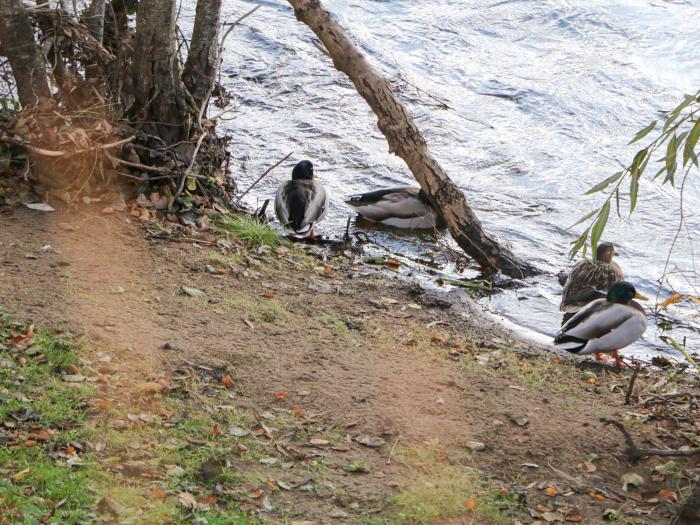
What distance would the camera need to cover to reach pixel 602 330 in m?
7.44

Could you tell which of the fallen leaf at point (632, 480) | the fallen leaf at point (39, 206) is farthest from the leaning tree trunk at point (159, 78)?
the fallen leaf at point (632, 480)

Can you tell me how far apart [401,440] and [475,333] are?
2353mm

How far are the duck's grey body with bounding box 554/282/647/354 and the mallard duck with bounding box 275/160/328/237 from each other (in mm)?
2869

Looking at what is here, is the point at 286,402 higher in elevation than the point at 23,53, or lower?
lower

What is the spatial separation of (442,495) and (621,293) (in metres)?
3.61

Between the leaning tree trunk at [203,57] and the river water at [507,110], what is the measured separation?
5.43ft

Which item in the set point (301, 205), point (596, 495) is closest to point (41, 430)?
point (596, 495)

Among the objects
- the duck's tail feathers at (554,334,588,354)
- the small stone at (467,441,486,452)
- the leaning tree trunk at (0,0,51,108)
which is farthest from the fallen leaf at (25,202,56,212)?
the duck's tail feathers at (554,334,588,354)

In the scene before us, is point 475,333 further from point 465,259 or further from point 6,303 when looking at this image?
point 6,303

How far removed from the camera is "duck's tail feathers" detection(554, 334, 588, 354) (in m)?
7.47

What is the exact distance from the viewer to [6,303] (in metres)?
5.86

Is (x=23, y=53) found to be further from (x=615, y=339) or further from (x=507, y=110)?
(x=507, y=110)

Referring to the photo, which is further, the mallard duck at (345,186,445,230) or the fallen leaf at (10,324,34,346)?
the mallard duck at (345,186,445,230)

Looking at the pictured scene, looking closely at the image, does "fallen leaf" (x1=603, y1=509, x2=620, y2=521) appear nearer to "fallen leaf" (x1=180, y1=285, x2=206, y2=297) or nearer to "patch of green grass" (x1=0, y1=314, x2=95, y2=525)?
"patch of green grass" (x1=0, y1=314, x2=95, y2=525)
